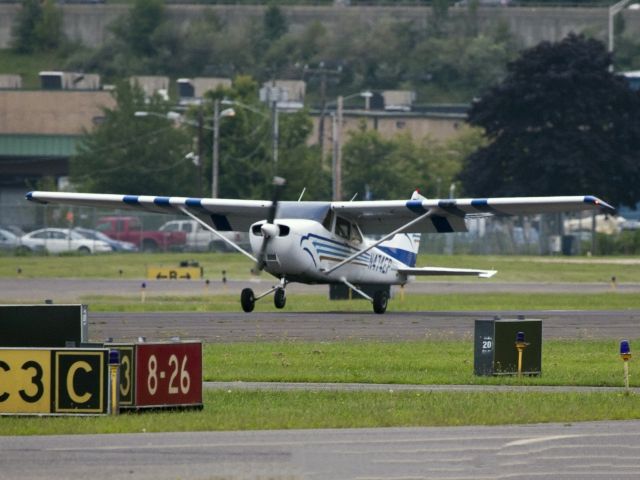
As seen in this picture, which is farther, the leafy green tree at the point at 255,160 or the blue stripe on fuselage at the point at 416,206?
the leafy green tree at the point at 255,160

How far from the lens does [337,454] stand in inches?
585

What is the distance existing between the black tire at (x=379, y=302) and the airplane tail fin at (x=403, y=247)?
196cm

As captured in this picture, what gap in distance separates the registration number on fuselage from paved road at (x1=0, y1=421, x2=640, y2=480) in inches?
913

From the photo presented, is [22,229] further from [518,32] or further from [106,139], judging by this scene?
[518,32]

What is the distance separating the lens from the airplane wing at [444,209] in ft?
120

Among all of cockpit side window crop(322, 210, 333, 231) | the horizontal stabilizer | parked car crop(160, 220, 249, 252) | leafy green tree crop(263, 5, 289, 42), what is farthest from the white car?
leafy green tree crop(263, 5, 289, 42)

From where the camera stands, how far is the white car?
2911 inches

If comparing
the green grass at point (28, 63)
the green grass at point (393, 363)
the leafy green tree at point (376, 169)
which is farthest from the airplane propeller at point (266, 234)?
the green grass at point (28, 63)

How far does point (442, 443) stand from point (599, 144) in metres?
78.0

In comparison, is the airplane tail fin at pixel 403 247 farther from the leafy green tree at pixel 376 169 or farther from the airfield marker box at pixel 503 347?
the leafy green tree at pixel 376 169

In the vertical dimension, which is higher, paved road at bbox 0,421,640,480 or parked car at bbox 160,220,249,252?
parked car at bbox 160,220,249,252

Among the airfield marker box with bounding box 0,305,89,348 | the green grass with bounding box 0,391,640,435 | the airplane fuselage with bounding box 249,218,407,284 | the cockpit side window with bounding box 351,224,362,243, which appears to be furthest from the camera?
the cockpit side window with bounding box 351,224,362,243

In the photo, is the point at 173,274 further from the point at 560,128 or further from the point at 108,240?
the point at 560,128

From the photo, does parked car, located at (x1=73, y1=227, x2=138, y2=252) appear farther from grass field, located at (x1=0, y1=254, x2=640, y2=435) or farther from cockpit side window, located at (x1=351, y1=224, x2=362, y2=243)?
cockpit side window, located at (x1=351, y1=224, x2=362, y2=243)
